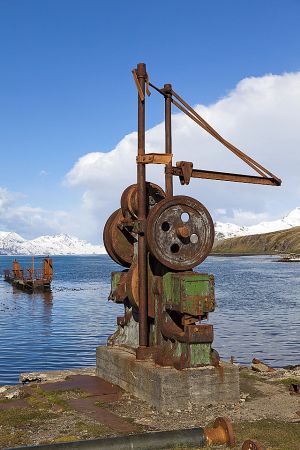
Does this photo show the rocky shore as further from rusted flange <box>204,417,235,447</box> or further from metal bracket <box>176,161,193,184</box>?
metal bracket <box>176,161,193,184</box>

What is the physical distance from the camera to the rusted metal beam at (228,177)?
12.2 meters

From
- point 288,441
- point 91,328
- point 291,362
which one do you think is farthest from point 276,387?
point 91,328

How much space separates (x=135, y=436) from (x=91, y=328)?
27.2m

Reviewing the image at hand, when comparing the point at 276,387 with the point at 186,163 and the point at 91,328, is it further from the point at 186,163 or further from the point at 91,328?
the point at 91,328

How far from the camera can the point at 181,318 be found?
11.5m

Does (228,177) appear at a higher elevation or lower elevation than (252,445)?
higher

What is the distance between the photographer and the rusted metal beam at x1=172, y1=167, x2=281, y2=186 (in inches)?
482

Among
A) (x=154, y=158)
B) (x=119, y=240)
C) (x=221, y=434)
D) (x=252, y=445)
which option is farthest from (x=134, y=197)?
(x=252, y=445)

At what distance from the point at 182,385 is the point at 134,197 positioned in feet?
13.6

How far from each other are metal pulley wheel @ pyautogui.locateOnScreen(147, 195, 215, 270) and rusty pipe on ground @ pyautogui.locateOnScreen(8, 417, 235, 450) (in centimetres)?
364

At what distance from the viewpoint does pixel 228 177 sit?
1279 centimetres

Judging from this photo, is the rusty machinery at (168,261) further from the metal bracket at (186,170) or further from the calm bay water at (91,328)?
the calm bay water at (91,328)

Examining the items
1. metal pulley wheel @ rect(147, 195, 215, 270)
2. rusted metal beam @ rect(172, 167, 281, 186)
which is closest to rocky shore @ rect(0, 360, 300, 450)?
metal pulley wheel @ rect(147, 195, 215, 270)

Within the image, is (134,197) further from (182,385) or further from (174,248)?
(182,385)
